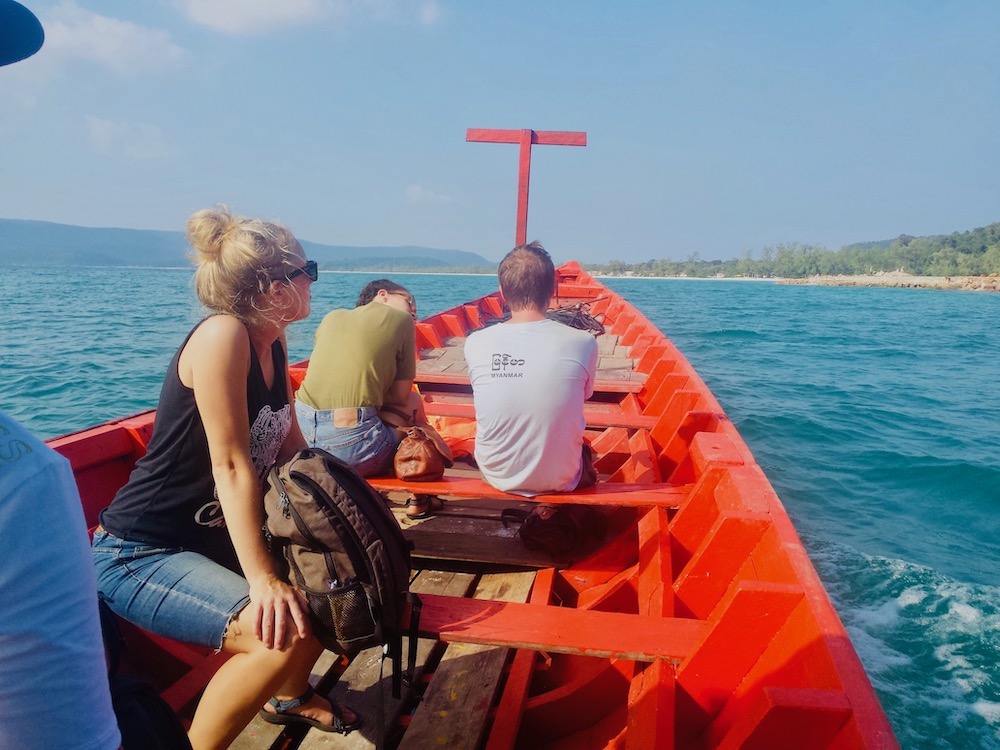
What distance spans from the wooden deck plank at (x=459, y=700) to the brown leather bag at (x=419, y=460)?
828 mm

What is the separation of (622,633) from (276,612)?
1.03m

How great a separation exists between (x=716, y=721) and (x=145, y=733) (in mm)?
1594

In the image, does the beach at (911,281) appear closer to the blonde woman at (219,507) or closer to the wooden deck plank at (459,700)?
the wooden deck plank at (459,700)

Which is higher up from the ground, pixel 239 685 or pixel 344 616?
pixel 344 616

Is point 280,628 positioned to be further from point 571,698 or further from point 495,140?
point 495,140

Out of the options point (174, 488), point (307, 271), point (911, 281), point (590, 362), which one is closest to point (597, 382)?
point (590, 362)

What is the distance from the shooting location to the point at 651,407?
16.1 feet

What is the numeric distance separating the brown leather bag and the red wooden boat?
7 cm

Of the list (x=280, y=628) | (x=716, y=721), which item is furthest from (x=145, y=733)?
(x=716, y=721)

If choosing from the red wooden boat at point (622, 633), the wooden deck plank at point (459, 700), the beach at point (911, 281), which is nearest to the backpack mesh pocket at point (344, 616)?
the red wooden boat at point (622, 633)

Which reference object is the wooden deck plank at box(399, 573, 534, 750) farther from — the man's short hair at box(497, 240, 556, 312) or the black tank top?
the man's short hair at box(497, 240, 556, 312)

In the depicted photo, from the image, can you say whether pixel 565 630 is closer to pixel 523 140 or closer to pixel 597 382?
pixel 597 382

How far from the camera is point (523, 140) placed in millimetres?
11906

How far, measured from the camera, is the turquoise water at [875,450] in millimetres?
4344
